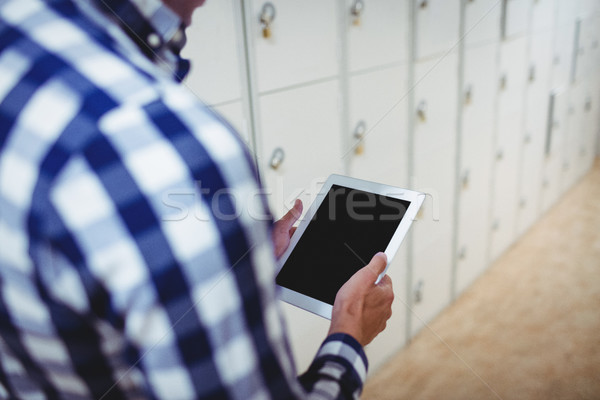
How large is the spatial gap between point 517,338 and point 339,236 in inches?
53.0

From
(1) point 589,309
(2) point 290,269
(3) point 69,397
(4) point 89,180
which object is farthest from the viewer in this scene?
(1) point 589,309

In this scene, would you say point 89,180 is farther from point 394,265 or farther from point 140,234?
Answer: point 394,265

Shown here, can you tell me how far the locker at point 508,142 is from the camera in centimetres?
207

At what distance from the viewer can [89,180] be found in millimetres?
272

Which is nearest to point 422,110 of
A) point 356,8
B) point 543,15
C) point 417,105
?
point 417,105

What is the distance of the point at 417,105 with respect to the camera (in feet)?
5.01

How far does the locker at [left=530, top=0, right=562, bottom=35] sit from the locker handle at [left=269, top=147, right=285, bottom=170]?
1.71m

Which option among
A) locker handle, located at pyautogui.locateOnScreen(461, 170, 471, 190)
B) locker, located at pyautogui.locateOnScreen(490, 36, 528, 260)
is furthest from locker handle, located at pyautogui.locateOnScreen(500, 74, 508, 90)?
locker handle, located at pyautogui.locateOnScreen(461, 170, 471, 190)

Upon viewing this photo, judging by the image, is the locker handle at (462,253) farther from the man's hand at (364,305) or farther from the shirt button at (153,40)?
the shirt button at (153,40)

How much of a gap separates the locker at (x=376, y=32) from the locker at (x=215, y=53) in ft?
1.26

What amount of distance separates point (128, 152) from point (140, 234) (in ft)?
0.16

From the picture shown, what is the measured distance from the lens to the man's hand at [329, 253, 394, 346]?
1.78 ft

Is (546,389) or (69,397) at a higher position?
(69,397)

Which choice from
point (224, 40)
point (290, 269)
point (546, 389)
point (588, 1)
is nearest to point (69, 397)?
point (290, 269)
